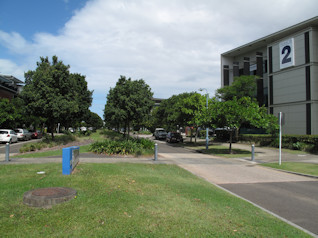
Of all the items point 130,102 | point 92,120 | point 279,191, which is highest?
point 130,102

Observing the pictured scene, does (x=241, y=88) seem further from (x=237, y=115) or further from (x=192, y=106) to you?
(x=237, y=115)

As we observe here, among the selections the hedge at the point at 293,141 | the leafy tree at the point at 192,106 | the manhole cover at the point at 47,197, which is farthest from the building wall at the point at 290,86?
the manhole cover at the point at 47,197

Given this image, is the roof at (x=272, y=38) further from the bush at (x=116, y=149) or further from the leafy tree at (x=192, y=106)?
the bush at (x=116, y=149)

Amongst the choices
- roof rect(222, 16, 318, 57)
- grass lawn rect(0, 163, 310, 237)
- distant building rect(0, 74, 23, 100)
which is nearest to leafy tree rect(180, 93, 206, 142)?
roof rect(222, 16, 318, 57)

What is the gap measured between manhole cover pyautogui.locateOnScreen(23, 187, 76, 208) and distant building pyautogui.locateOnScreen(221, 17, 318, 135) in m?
30.8

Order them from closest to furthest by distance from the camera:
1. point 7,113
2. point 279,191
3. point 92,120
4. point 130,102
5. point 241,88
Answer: point 279,191 < point 130,102 < point 7,113 < point 241,88 < point 92,120

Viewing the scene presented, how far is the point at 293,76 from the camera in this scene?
31.3m

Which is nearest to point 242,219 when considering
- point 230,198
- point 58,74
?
point 230,198

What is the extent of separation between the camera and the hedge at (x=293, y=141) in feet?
70.0

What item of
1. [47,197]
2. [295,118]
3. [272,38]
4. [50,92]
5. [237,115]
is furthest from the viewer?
[272,38]

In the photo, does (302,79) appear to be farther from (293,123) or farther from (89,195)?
(89,195)

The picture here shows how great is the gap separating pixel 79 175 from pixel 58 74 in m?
13.9

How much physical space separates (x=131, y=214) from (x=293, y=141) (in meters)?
23.4

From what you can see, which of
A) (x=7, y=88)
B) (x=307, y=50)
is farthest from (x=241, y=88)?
(x=7, y=88)
